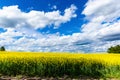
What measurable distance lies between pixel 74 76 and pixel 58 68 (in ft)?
3.62

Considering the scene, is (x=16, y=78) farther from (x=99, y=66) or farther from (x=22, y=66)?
(x=99, y=66)

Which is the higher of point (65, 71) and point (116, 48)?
point (116, 48)

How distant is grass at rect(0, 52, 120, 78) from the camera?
15.2 m

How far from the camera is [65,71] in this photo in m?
16.8

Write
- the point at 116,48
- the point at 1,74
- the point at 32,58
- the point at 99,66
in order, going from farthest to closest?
the point at 116,48 < the point at 99,66 < the point at 32,58 < the point at 1,74

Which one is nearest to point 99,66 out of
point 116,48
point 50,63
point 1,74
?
point 50,63

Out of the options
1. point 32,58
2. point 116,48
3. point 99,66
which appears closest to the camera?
point 32,58

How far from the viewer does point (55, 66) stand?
16.4m

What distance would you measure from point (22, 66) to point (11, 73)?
0.75 m

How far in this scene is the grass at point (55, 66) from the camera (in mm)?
15203

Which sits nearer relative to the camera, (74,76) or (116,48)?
(74,76)

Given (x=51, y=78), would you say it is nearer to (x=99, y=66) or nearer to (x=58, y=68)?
(x=58, y=68)

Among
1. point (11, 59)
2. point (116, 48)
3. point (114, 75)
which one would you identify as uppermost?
point (116, 48)

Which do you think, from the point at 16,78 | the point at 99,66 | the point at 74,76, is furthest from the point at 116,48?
the point at 16,78
